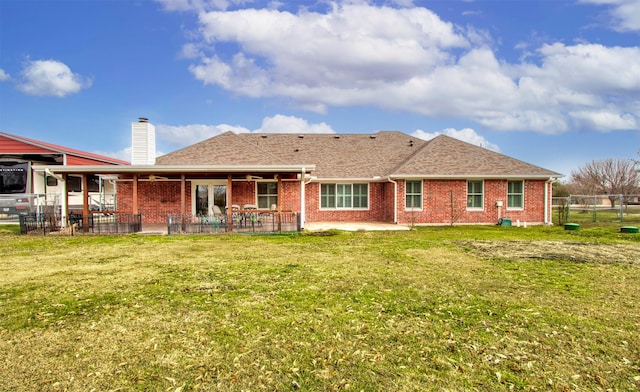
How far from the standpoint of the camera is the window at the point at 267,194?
18.7 m

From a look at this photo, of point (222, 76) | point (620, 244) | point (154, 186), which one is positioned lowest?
point (620, 244)

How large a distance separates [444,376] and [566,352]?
1.53 m

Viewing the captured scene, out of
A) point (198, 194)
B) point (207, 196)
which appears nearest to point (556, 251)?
point (207, 196)

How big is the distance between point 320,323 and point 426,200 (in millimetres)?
14758

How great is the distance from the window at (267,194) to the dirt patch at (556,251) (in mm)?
9429

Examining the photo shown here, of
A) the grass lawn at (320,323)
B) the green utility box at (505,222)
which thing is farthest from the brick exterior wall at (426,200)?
the grass lawn at (320,323)

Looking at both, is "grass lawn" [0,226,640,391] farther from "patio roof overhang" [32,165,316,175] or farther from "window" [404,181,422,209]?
"window" [404,181,422,209]

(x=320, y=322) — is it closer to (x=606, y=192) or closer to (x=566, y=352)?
(x=566, y=352)

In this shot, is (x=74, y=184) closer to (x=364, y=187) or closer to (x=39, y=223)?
(x=39, y=223)

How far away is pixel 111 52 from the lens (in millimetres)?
17562

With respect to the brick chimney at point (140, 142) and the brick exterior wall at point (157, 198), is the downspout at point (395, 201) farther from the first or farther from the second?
the brick chimney at point (140, 142)

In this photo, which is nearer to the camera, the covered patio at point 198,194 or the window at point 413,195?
the covered patio at point 198,194

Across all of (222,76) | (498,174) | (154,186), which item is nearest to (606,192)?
(498,174)

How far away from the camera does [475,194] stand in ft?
61.7
